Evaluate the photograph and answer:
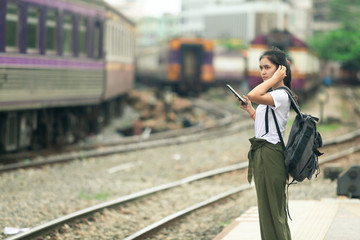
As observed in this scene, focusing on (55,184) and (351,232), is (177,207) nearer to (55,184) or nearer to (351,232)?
(55,184)

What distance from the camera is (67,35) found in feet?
47.1

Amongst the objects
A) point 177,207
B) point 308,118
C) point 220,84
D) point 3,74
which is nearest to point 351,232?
point 308,118

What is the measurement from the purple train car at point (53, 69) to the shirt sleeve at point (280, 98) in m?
7.97

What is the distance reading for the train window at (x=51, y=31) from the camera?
13.3 meters

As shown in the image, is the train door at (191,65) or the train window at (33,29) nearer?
the train window at (33,29)

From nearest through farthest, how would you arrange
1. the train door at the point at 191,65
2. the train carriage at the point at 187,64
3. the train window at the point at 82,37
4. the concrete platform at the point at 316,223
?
the concrete platform at the point at 316,223 → the train window at the point at 82,37 → the train carriage at the point at 187,64 → the train door at the point at 191,65

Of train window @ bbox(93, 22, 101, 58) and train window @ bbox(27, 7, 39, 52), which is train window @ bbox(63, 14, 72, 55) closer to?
train window @ bbox(27, 7, 39, 52)

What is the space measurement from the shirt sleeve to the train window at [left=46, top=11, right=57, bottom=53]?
9604 mm

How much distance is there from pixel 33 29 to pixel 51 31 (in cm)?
84

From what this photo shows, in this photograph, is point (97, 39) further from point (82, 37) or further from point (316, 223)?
point (316, 223)

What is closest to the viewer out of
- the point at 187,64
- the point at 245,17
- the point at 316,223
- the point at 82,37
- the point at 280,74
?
the point at 280,74

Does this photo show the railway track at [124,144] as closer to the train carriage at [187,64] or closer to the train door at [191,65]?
the train carriage at [187,64]

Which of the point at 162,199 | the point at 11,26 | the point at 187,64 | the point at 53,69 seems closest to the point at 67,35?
the point at 53,69

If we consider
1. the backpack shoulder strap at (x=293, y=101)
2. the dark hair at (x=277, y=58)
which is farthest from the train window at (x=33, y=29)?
the backpack shoulder strap at (x=293, y=101)
